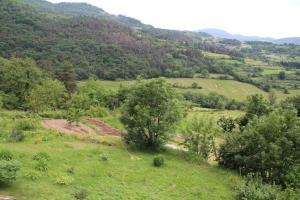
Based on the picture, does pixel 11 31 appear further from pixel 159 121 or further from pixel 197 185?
pixel 197 185

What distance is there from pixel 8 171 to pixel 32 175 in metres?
3.01

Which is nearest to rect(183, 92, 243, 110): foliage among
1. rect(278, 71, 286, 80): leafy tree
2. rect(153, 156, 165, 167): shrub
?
rect(278, 71, 286, 80): leafy tree

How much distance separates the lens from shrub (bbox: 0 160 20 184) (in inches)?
904

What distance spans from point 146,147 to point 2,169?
20113 mm

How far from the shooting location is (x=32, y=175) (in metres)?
26.1

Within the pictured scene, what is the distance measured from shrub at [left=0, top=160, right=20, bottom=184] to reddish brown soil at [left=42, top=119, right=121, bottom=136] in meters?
21.0

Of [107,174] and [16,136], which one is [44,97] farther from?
[107,174]

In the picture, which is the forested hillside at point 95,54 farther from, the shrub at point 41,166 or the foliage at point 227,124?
the shrub at point 41,166

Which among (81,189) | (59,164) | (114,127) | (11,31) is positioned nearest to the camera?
(81,189)

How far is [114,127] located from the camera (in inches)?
2366

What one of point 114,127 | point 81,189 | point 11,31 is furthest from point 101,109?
point 11,31

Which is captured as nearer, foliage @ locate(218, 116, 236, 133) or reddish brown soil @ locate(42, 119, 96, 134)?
reddish brown soil @ locate(42, 119, 96, 134)

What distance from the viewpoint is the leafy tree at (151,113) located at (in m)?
40.0

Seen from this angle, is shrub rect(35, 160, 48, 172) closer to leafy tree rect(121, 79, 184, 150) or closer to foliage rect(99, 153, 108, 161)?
foliage rect(99, 153, 108, 161)
